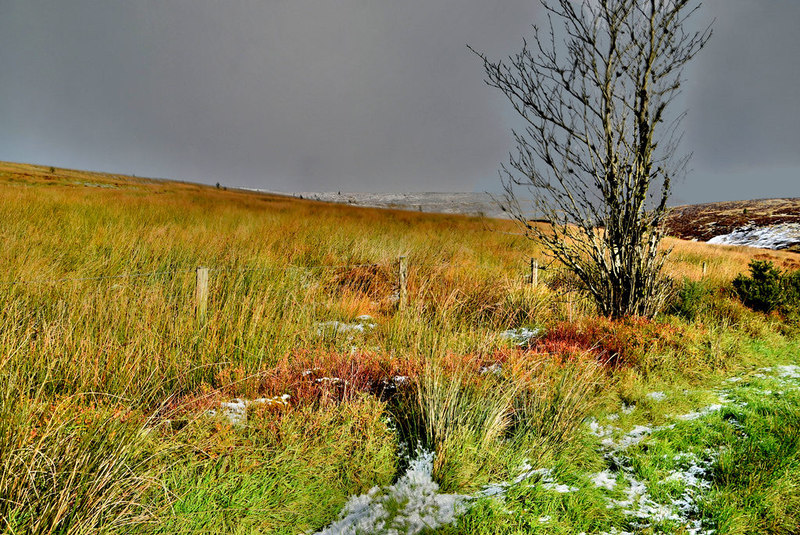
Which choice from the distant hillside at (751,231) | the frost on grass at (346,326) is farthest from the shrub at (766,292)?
the distant hillside at (751,231)

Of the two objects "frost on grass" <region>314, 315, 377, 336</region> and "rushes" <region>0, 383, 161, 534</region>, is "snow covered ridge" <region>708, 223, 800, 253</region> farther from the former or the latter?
"rushes" <region>0, 383, 161, 534</region>

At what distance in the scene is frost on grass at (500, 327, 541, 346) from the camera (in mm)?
5515

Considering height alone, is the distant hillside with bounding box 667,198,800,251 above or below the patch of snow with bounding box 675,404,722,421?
above

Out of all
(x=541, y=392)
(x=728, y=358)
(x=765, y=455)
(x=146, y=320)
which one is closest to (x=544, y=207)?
(x=728, y=358)

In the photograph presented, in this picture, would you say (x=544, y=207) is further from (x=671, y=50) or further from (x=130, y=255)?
(x=130, y=255)

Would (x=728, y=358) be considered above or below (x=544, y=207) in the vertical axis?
below

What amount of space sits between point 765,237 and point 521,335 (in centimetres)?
3895

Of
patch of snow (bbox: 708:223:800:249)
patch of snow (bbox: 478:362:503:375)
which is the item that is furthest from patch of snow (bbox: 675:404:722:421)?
patch of snow (bbox: 708:223:800:249)

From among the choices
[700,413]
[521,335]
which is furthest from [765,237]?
[700,413]

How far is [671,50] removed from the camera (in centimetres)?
554

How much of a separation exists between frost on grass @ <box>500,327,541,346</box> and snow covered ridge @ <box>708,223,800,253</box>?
3538 cm

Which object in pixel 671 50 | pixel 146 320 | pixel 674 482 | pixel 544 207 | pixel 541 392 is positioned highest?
pixel 671 50

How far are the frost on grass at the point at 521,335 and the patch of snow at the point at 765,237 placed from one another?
3565 centimetres

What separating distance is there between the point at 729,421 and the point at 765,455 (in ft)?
2.23
